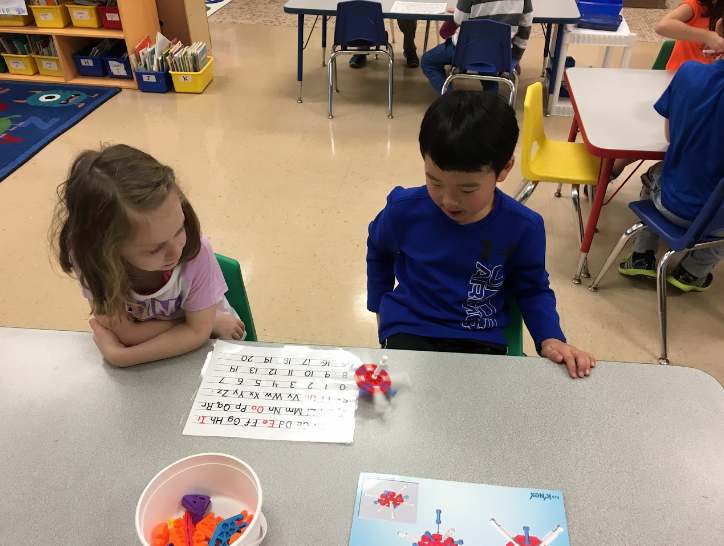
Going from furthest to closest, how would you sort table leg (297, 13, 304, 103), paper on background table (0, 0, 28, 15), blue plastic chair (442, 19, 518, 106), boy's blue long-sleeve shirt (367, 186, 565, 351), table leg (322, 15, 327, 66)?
table leg (322, 15, 327, 66)
paper on background table (0, 0, 28, 15)
table leg (297, 13, 304, 103)
blue plastic chair (442, 19, 518, 106)
boy's blue long-sleeve shirt (367, 186, 565, 351)

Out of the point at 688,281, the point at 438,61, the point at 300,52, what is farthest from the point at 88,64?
the point at 688,281

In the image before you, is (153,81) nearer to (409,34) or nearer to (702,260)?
(409,34)

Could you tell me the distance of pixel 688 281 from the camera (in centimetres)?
210

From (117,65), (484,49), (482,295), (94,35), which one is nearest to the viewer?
(482,295)

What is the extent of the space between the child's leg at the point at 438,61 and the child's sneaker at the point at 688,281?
1.79 m

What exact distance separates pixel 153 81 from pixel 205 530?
3633 mm

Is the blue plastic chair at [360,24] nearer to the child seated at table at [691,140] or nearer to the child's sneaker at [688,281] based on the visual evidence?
the child seated at table at [691,140]

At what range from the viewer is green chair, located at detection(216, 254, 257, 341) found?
119cm

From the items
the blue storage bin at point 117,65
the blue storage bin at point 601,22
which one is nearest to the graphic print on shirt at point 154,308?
the blue storage bin at point 601,22

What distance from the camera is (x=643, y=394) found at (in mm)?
827

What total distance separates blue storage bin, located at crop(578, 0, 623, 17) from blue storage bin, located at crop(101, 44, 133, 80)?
9.88ft

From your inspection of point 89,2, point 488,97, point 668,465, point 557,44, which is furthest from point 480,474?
point 89,2

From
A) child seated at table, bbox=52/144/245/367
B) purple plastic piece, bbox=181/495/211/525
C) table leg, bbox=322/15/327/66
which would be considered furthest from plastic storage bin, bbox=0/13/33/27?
purple plastic piece, bbox=181/495/211/525

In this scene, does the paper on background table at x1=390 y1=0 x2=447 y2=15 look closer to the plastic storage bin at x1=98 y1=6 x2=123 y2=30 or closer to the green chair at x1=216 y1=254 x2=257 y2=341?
the plastic storage bin at x1=98 y1=6 x2=123 y2=30
